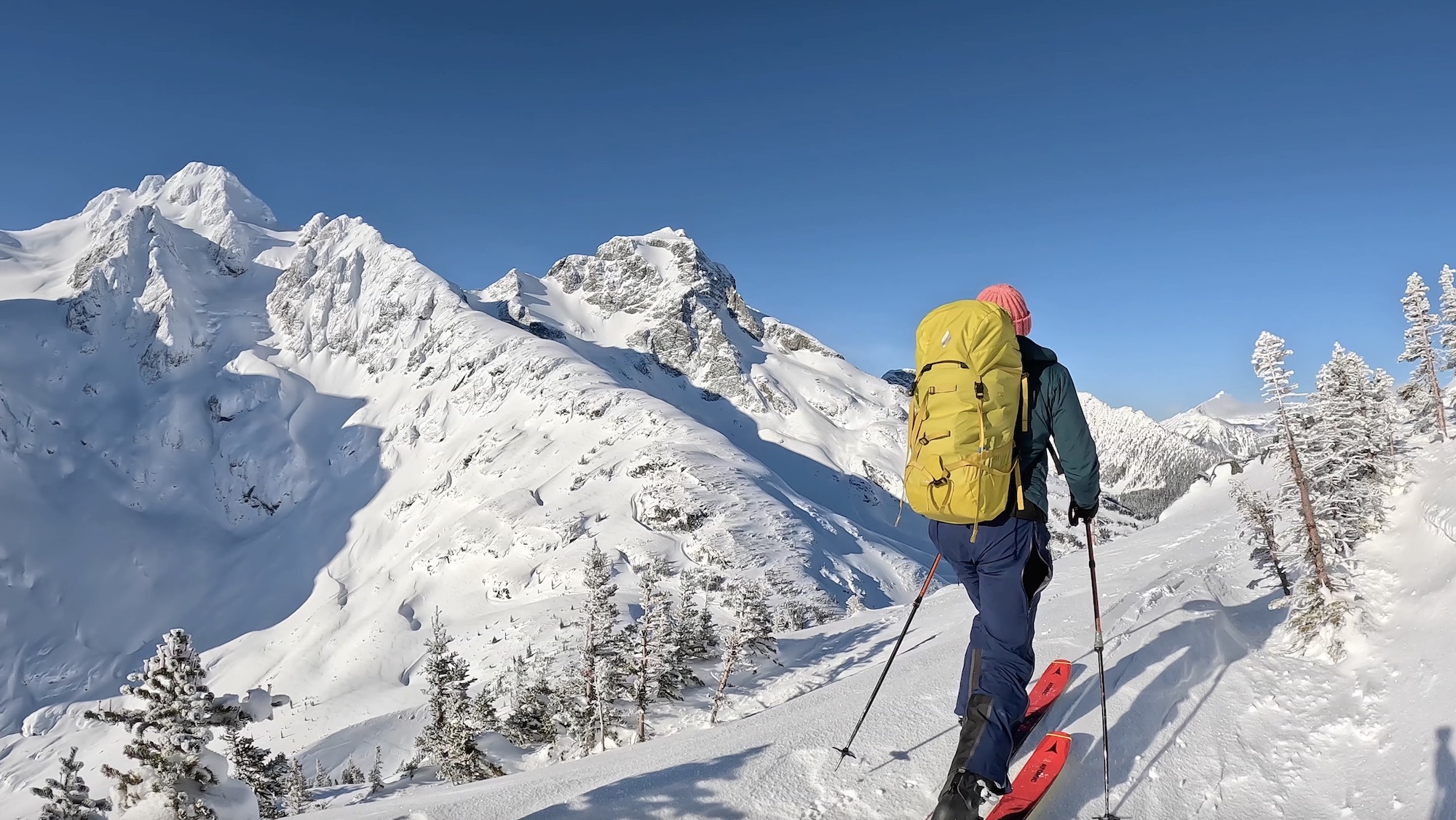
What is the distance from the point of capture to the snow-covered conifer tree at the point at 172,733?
6105 mm

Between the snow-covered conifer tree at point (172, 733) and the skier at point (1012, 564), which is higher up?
the skier at point (1012, 564)

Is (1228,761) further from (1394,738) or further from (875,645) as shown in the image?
(875,645)

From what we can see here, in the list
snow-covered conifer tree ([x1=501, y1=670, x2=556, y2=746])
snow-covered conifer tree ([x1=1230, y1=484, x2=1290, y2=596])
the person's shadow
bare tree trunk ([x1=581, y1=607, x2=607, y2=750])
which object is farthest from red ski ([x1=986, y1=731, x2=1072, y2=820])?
snow-covered conifer tree ([x1=501, y1=670, x2=556, y2=746])

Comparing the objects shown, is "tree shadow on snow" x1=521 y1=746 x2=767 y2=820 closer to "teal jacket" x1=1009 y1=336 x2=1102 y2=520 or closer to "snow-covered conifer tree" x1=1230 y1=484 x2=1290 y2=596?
"teal jacket" x1=1009 y1=336 x2=1102 y2=520

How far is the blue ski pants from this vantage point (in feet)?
12.5

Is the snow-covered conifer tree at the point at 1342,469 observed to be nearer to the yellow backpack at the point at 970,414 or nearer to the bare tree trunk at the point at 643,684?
the yellow backpack at the point at 970,414

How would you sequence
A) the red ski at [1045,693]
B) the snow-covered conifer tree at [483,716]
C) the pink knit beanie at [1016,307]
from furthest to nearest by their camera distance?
the snow-covered conifer tree at [483,716] → the red ski at [1045,693] → the pink knit beanie at [1016,307]

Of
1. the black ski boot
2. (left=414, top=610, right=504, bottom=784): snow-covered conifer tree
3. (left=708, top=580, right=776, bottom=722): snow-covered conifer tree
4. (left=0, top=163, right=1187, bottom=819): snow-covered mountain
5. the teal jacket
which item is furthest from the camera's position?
(left=0, top=163, right=1187, bottom=819): snow-covered mountain

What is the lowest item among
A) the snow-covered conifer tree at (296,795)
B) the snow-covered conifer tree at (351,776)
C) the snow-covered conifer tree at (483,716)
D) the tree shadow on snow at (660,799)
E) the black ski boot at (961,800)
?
the snow-covered conifer tree at (351,776)

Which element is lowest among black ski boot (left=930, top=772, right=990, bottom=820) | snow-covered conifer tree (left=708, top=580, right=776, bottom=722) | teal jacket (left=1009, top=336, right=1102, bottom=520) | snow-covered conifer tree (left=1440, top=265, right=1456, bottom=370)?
snow-covered conifer tree (left=708, top=580, right=776, bottom=722)

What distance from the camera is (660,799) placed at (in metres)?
4.12

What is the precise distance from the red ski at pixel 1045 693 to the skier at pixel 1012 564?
1003 millimetres

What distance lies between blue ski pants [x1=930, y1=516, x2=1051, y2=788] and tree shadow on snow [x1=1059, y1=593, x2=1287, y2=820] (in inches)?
34.9

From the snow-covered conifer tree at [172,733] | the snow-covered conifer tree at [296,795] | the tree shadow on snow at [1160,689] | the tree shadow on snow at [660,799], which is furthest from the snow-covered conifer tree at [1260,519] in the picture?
the snow-covered conifer tree at [296,795]
